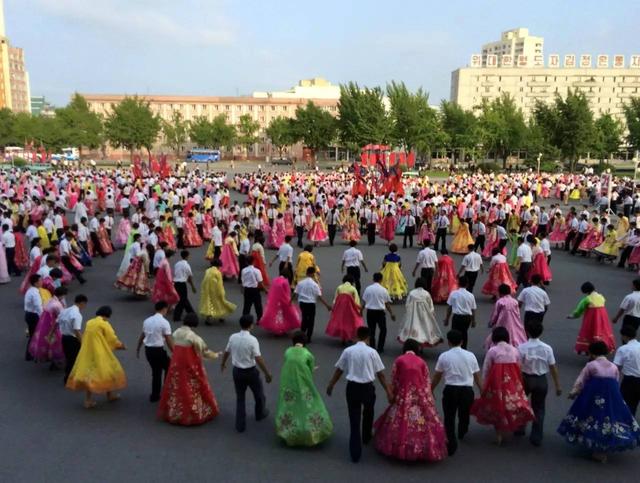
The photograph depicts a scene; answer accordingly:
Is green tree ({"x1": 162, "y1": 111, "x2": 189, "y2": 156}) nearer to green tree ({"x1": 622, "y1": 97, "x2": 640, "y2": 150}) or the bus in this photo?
the bus

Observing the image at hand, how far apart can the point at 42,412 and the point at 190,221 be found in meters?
10.7

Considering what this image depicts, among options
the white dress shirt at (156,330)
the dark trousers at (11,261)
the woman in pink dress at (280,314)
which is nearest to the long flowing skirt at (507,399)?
the white dress shirt at (156,330)

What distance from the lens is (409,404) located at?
5195 mm

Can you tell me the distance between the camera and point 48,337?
296 inches

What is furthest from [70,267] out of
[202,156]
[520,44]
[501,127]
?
[520,44]

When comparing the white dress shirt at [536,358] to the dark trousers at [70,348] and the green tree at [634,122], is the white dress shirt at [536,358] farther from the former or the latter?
the green tree at [634,122]

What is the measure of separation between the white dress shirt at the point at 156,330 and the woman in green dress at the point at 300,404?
5.61ft

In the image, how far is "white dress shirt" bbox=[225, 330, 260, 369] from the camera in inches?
229

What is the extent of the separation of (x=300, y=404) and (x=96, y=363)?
2606 millimetres

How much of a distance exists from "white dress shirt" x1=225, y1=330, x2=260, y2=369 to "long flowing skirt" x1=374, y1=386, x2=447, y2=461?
1566mm

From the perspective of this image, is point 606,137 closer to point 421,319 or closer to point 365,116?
point 365,116

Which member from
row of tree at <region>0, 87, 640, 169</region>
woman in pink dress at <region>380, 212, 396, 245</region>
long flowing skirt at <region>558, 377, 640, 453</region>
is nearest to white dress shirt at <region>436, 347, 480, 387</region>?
long flowing skirt at <region>558, 377, 640, 453</region>

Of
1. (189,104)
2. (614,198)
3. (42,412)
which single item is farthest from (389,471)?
(189,104)

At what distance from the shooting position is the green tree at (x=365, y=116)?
47.8 meters
